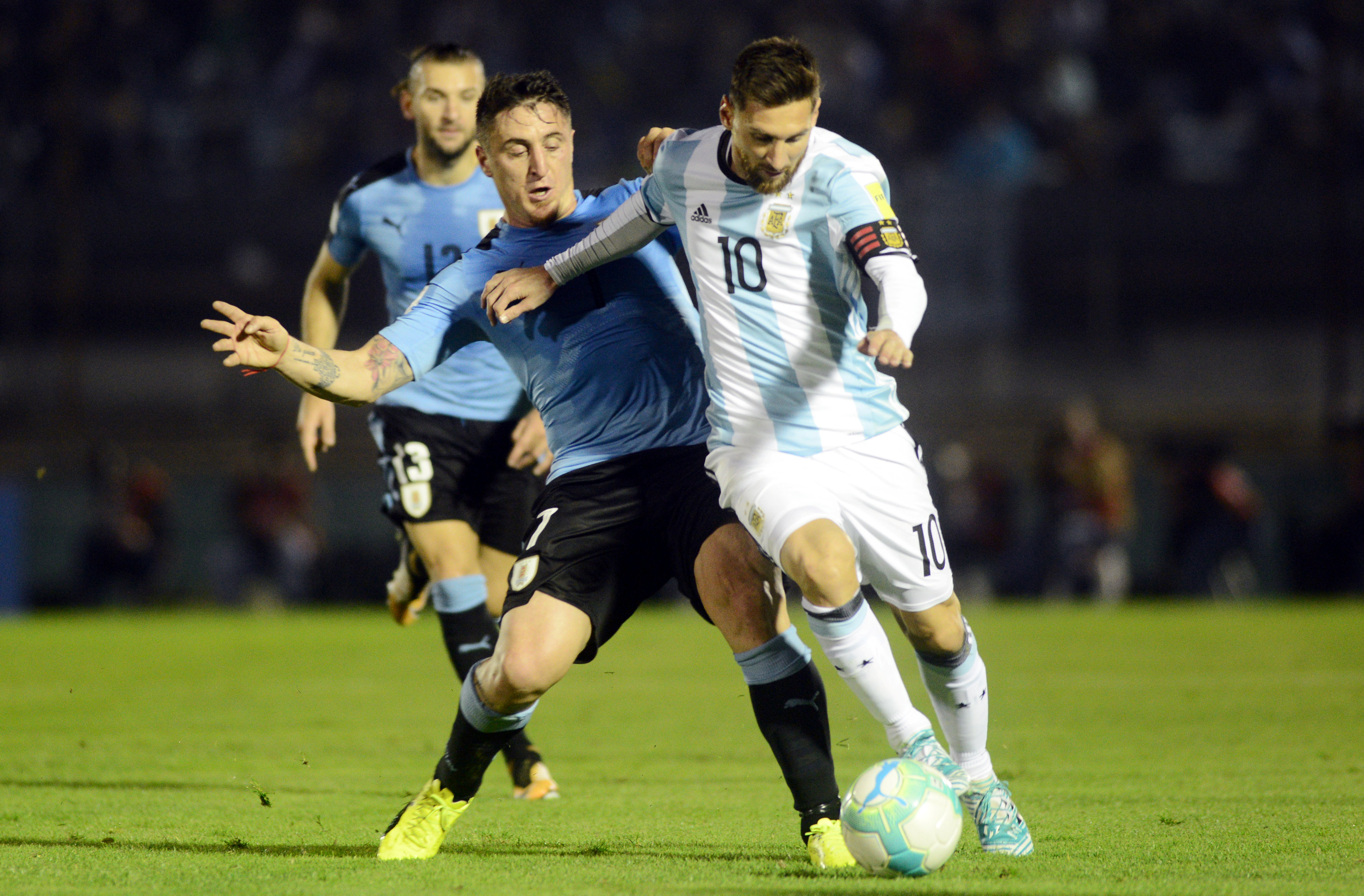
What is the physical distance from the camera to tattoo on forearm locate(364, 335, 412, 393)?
14.1 feet

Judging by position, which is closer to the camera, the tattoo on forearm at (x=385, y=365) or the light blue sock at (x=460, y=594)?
the tattoo on forearm at (x=385, y=365)

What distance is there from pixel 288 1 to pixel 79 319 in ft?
16.8

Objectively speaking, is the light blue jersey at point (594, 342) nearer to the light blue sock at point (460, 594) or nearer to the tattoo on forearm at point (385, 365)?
the tattoo on forearm at point (385, 365)

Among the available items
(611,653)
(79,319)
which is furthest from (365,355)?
(79,319)

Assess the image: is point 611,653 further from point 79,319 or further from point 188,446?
point 79,319

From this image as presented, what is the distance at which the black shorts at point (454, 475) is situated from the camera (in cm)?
582

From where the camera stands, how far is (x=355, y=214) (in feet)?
19.7

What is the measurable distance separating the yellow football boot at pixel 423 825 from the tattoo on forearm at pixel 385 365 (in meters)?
1.13

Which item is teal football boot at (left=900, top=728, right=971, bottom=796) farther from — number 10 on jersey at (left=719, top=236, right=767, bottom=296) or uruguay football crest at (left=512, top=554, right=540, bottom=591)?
number 10 on jersey at (left=719, top=236, right=767, bottom=296)

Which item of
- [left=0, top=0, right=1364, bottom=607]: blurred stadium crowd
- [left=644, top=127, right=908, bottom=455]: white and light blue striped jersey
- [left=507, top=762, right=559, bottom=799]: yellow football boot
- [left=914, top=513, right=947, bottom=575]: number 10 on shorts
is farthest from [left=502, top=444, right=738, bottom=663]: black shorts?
[left=0, top=0, right=1364, bottom=607]: blurred stadium crowd

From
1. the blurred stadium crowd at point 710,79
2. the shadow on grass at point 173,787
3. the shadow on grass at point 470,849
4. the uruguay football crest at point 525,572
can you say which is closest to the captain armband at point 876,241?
the uruguay football crest at point 525,572

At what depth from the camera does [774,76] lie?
12.7 ft

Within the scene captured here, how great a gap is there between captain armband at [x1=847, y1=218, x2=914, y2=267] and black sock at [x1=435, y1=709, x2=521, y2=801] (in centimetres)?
163

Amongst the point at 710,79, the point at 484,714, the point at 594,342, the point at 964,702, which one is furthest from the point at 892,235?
the point at 710,79
